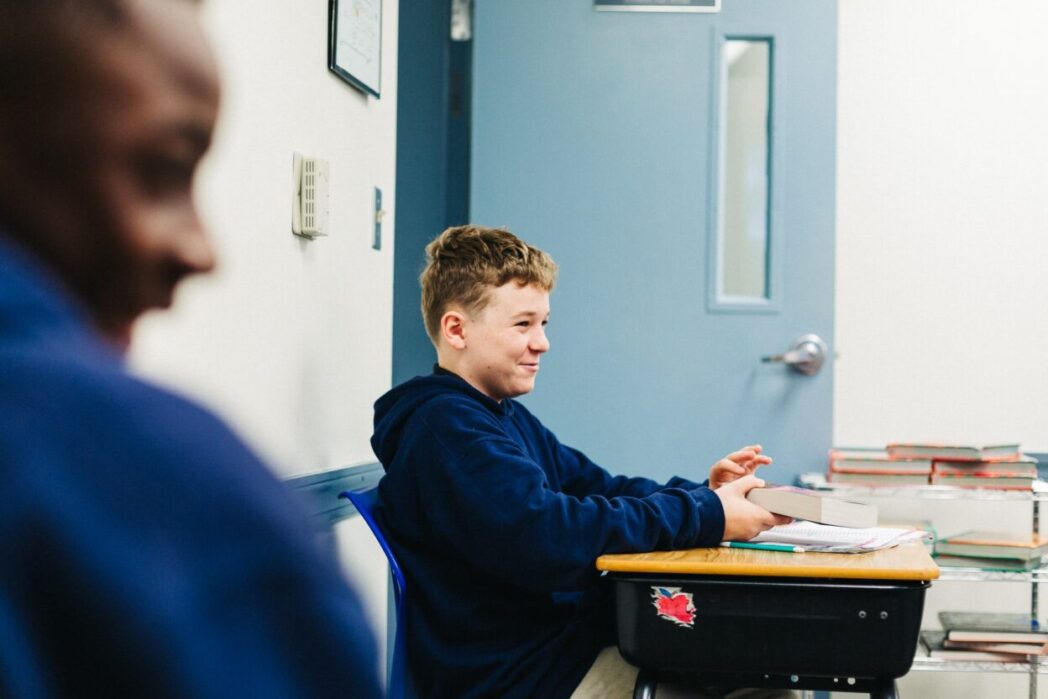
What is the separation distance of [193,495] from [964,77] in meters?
3.21

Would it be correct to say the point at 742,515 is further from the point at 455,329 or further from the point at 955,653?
the point at 955,653

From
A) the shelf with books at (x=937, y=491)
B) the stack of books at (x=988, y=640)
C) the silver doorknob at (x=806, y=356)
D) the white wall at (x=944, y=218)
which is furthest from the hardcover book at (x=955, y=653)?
the silver doorknob at (x=806, y=356)

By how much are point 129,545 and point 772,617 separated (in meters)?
1.40

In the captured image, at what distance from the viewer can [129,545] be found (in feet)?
0.83

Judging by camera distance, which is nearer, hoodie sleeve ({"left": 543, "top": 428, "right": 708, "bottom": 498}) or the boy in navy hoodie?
the boy in navy hoodie

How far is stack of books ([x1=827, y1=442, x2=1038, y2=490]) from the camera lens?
2.69 meters

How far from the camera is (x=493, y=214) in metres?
2.92

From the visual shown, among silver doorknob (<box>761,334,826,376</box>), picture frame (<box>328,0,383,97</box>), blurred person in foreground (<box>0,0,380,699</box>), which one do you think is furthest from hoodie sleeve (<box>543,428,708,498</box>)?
blurred person in foreground (<box>0,0,380,699</box>)

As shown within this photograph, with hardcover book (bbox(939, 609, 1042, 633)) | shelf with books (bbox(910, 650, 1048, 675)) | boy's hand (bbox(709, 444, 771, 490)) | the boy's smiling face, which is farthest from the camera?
hardcover book (bbox(939, 609, 1042, 633))

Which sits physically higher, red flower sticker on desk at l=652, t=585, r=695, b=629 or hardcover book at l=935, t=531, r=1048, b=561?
red flower sticker on desk at l=652, t=585, r=695, b=629

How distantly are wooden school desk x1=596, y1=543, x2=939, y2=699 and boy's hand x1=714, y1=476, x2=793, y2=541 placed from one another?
107 millimetres

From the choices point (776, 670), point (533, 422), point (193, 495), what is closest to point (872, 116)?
point (533, 422)

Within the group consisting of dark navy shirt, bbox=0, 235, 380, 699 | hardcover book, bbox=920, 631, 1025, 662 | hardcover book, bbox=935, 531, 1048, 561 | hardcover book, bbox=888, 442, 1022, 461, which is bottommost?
hardcover book, bbox=920, 631, 1025, 662

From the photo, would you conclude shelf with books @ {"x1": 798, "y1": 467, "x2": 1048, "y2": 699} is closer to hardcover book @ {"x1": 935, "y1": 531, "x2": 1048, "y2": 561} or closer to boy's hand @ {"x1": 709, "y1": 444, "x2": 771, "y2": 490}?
hardcover book @ {"x1": 935, "y1": 531, "x2": 1048, "y2": 561}
